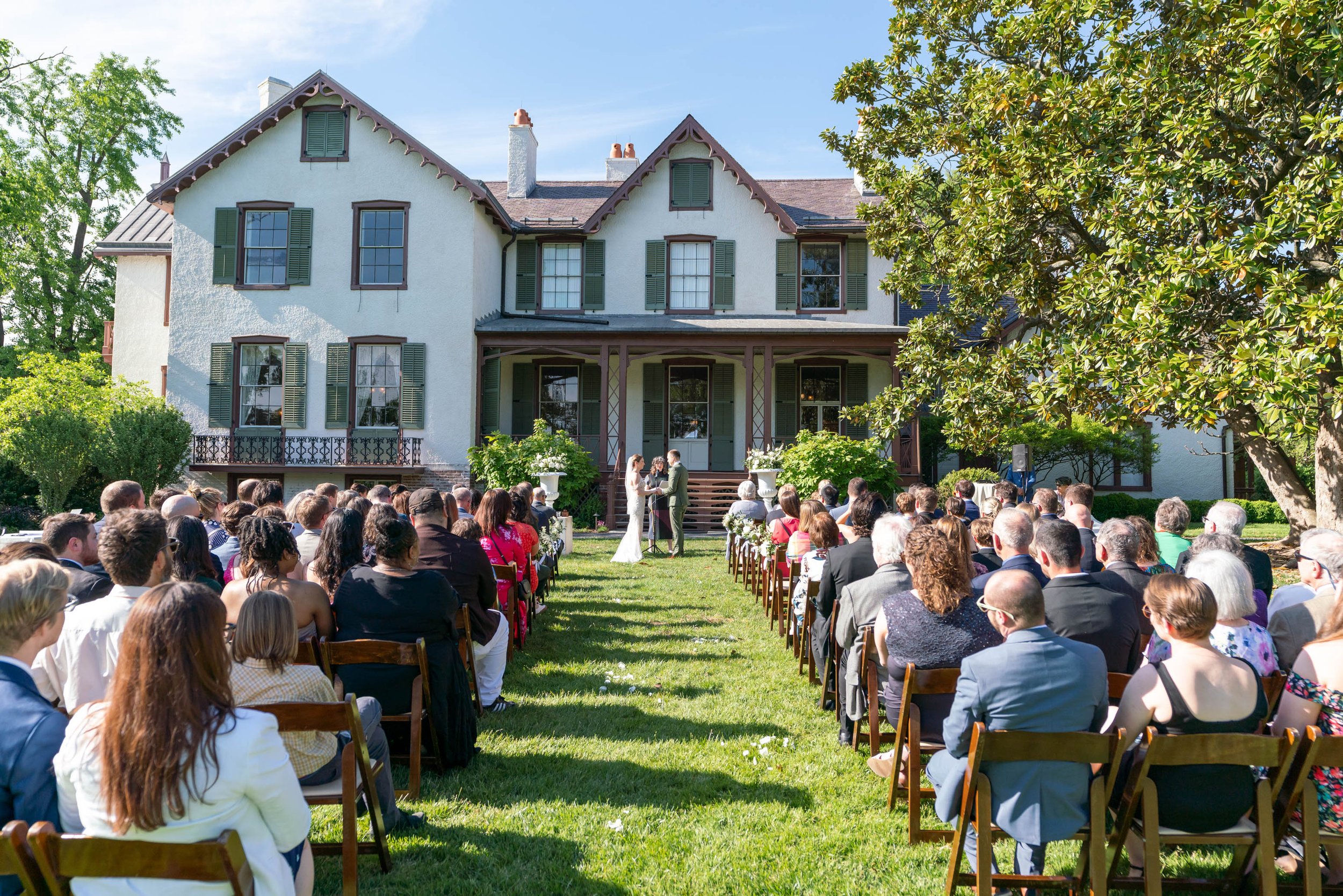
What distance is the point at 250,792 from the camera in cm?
254

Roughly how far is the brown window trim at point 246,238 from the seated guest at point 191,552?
18.4m

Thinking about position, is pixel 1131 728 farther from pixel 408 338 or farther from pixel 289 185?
pixel 289 185

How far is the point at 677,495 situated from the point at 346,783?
38.0 ft

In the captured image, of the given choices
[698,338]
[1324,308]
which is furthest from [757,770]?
[698,338]

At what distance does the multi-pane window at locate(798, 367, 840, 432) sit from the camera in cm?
2294

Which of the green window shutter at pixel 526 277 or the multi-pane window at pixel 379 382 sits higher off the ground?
the green window shutter at pixel 526 277

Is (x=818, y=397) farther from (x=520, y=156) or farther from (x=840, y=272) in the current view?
(x=520, y=156)

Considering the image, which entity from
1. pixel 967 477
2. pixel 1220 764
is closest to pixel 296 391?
pixel 967 477

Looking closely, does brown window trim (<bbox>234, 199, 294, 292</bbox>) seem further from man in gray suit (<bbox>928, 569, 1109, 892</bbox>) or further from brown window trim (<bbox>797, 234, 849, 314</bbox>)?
man in gray suit (<bbox>928, 569, 1109, 892</bbox>)

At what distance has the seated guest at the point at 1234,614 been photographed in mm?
3975

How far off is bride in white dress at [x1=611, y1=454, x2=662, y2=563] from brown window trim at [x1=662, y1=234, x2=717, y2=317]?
8.25 m

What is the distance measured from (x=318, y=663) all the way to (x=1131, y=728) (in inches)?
147

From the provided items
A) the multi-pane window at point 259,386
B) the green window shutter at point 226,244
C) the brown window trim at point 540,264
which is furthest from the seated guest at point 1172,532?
the green window shutter at point 226,244

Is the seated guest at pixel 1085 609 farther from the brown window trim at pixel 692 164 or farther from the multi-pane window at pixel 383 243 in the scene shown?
the multi-pane window at pixel 383 243
